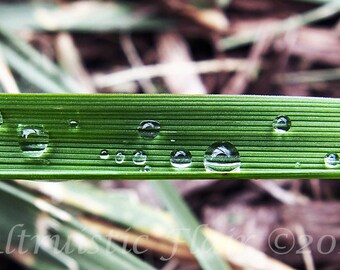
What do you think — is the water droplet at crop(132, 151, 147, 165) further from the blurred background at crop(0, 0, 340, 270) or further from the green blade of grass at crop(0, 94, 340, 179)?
the blurred background at crop(0, 0, 340, 270)

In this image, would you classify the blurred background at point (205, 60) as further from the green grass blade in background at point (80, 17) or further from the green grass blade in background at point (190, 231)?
the green grass blade in background at point (190, 231)

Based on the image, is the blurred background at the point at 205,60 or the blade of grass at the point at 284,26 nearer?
the blurred background at the point at 205,60

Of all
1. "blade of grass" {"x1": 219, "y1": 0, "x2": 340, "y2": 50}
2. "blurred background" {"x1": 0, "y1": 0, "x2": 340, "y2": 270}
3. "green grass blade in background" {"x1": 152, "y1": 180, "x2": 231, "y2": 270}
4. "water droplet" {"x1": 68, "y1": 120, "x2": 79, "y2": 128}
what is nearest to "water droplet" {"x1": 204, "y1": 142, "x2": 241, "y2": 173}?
"water droplet" {"x1": 68, "y1": 120, "x2": 79, "y2": 128}

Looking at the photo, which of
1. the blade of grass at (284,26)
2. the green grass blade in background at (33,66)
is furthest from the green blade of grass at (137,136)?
the blade of grass at (284,26)

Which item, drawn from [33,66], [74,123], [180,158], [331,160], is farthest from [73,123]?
[33,66]

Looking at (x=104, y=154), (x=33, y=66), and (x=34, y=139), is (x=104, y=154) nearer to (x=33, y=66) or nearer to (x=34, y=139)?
(x=34, y=139)

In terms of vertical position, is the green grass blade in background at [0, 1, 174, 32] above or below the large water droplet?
above

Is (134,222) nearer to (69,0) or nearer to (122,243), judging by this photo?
(122,243)
